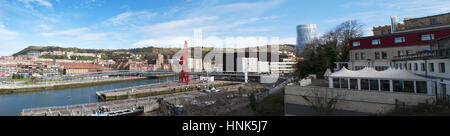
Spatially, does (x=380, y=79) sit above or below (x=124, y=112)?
above

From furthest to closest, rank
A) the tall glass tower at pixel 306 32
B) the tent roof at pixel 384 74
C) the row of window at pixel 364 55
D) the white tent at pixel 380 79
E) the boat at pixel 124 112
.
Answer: the tall glass tower at pixel 306 32
the boat at pixel 124 112
the row of window at pixel 364 55
the tent roof at pixel 384 74
the white tent at pixel 380 79

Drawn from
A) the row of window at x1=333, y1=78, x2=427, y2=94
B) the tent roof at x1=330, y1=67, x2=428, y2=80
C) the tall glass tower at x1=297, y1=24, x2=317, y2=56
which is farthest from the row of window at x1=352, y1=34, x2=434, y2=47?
the tall glass tower at x1=297, y1=24, x2=317, y2=56

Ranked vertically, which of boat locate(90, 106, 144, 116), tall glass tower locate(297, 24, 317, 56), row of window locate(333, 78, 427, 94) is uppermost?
tall glass tower locate(297, 24, 317, 56)

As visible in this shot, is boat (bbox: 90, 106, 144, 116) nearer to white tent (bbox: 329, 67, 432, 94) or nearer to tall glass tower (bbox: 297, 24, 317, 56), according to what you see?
white tent (bbox: 329, 67, 432, 94)

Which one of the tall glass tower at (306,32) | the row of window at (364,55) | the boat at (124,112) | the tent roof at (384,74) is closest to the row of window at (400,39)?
the row of window at (364,55)

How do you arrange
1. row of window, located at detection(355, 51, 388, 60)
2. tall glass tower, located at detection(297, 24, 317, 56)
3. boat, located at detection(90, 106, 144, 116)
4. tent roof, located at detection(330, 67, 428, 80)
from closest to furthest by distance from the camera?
tent roof, located at detection(330, 67, 428, 80) → row of window, located at detection(355, 51, 388, 60) → boat, located at detection(90, 106, 144, 116) → tall glass tower, located at detection(297, 24, 317, 56)

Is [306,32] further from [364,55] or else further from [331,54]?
[364,55]

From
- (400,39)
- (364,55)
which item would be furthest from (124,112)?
(400,39)

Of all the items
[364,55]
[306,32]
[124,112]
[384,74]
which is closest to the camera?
[384,74]

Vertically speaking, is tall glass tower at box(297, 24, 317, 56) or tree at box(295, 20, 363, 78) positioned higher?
tall glass tower at box(297, 24, 317, 56)

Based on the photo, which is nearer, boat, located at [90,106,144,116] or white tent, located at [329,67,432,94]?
white tent, located at [329,67,432,94]

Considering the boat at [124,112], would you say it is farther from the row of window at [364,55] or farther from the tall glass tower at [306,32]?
the tall glass tower at [306,32]
